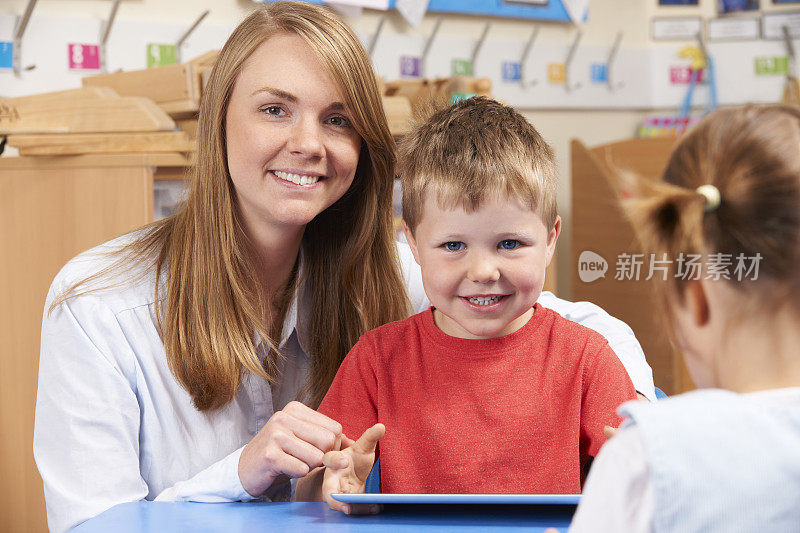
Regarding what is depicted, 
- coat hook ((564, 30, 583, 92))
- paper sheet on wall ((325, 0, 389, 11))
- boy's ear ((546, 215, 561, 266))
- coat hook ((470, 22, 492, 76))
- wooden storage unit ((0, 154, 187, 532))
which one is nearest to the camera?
boy's ear ((546, 215, 561, 266))

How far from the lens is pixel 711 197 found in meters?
0.56

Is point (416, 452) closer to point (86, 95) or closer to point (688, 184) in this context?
point (688, 184)

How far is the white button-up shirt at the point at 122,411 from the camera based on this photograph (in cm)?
102

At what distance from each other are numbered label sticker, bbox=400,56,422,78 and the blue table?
2.07 m

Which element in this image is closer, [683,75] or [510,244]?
[510,244]

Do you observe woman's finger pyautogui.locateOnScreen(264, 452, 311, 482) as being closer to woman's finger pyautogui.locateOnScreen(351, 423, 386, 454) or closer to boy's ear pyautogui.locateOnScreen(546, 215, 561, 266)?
woman's finger pyautogui.locateOnScreen(351, 423, 386, 454)

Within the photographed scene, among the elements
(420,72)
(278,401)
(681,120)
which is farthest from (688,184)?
(681,120)

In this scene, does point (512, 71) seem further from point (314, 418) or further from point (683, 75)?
point (314, 418)

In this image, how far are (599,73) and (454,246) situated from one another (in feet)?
8.03

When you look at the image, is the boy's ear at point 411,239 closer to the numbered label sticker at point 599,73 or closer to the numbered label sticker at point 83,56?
the numbered label sticker at point 83,56

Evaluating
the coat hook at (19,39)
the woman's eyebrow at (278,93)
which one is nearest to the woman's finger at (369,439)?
the woman's eyebrow at (278,93)

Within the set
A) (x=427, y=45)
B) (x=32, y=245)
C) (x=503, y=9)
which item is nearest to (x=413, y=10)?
(x=427, y=45)

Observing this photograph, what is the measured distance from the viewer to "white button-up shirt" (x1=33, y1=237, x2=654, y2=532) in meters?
1.02

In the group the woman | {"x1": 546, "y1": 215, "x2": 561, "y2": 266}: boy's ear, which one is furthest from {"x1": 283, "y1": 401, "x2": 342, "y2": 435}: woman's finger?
{"x1": 546, "y1": 215, "x2": 561, "y2": 266}: boy's ear
